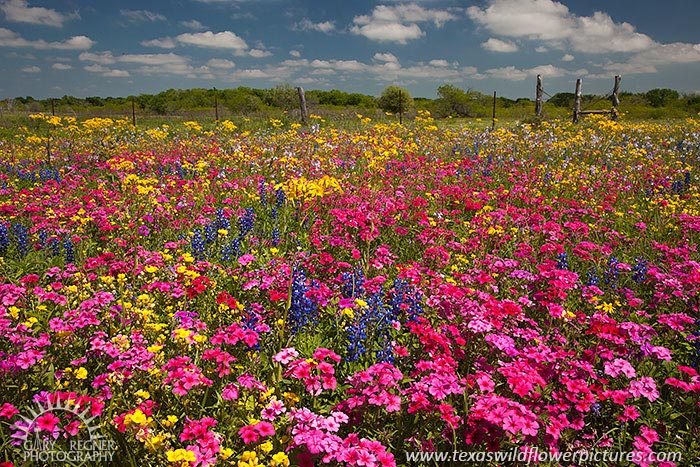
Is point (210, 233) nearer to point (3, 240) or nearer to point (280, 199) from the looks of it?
point (280, 199)

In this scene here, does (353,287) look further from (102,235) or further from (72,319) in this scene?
(102,235)

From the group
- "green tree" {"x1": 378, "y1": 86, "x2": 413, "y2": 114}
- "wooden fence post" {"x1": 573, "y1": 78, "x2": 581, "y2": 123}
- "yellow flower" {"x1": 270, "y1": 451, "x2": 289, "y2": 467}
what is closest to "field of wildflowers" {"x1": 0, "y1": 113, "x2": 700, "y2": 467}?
"yellow flower" {"x1": 270, "y1": 451, "x2": 289, "y2": 467}

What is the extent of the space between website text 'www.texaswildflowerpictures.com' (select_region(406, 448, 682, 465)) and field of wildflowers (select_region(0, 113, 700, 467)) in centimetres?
6

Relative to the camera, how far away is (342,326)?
12.2 ft

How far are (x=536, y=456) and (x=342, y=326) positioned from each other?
1872 mm

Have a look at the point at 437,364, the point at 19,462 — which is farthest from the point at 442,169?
the point at 19,462

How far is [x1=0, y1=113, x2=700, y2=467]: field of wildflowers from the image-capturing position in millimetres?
2389

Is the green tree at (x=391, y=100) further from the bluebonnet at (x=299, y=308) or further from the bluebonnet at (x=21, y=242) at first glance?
the bluebonnet at (x=299, y=308)

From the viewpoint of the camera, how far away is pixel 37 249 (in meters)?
5.14

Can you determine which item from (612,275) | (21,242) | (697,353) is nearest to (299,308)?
(697,353)

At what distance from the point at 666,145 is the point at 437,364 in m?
14.7

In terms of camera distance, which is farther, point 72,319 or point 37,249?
point 37,249

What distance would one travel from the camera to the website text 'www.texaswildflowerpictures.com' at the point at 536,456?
2291 millimetres

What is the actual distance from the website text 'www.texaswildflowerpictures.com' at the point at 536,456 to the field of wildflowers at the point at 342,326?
59mm
